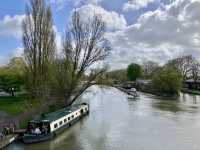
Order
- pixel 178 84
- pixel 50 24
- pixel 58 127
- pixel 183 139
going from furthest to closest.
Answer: pixel 178 84
pixel 50 24
pixel 58 127
pixel 183 139

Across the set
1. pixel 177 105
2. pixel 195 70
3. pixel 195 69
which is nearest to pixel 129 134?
pixel 177 105

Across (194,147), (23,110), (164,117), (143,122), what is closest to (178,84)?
(164,117)

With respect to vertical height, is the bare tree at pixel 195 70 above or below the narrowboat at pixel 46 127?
above

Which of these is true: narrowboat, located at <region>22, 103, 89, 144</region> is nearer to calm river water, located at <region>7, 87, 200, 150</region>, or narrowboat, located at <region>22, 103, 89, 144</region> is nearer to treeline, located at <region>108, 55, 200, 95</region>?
calm river water, located at <region>7, 87, 200, 150</region>

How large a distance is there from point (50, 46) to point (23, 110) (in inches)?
275

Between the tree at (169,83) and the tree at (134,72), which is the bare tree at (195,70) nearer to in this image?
the tree at (134,72)

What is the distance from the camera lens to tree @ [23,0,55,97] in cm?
2853

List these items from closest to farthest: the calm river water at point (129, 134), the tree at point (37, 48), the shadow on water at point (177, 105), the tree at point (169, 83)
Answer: the calm river water at point (129, 134) < the tree at point (37, 48) < the shadow on water at point (177, 105) < the tree at point (169, 83)

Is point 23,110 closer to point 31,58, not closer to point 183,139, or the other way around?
point 31,58

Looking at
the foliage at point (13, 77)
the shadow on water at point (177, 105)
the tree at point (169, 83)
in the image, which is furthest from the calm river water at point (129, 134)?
the tree at point (169, 83)

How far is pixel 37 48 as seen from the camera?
28.6 metres

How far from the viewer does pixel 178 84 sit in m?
55.9

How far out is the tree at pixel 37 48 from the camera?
93.6 feet

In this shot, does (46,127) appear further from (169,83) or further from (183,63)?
(183,63)
